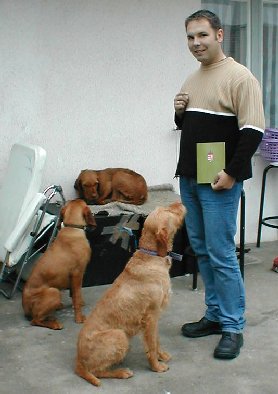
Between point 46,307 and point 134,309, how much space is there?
3.41 feet

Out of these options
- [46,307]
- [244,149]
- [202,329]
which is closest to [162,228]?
[244,149]

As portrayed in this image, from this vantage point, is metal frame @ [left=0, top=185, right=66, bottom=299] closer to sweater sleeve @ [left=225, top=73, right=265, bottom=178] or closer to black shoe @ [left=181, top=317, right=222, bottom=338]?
black shoe @ [left=181, top=317, right=222, bottom=338]

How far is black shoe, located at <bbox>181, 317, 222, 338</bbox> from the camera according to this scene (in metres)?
4.76

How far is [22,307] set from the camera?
5.27 metres

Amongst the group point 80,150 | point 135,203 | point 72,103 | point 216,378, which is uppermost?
point 72,103

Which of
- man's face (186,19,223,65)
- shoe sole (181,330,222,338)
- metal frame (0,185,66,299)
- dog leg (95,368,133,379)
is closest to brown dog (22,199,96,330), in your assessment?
metal frame (0,185,66,299)

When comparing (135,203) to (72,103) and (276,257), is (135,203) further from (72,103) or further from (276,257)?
(276,257)

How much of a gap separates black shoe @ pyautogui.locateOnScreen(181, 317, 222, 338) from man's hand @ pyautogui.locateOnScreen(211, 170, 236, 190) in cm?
106

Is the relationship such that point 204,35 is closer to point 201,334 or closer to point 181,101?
point 181,101

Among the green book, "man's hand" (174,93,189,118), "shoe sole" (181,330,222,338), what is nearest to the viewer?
the green book

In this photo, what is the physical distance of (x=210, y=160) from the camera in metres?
4.30

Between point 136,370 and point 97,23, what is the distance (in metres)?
3.38

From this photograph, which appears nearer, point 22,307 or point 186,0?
point 22,307

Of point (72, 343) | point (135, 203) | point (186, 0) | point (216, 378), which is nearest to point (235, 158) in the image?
point (216, 378)
